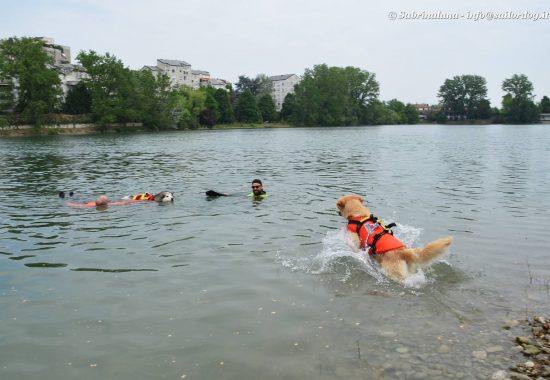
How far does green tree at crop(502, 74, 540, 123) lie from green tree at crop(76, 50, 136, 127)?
119 m

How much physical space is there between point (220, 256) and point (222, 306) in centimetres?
247

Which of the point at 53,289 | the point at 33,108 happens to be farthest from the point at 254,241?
the point at 33,108

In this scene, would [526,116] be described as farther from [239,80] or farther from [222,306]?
[222,306]

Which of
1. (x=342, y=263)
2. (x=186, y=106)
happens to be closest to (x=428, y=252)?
(x=342, y=263)

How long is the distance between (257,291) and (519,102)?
162m

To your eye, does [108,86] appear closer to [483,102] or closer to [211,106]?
[211,106]

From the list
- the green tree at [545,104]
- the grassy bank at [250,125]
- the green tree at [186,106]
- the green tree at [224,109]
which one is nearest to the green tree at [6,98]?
the green tree at [186,106]

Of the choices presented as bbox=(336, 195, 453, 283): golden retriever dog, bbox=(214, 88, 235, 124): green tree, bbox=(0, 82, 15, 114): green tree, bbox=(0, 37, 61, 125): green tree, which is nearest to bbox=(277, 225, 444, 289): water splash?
bbox=(336, 195, 453, 283): golden retriever dog

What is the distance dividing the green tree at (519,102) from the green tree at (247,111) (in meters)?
81.8

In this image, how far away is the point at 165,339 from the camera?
549 centimetres

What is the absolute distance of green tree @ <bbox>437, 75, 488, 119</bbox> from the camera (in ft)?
536

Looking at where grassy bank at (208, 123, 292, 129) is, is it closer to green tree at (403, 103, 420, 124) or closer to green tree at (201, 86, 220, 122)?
green tree at (201, 86, 220, 122)

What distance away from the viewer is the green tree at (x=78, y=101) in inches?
3558

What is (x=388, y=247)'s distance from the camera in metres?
7.42
